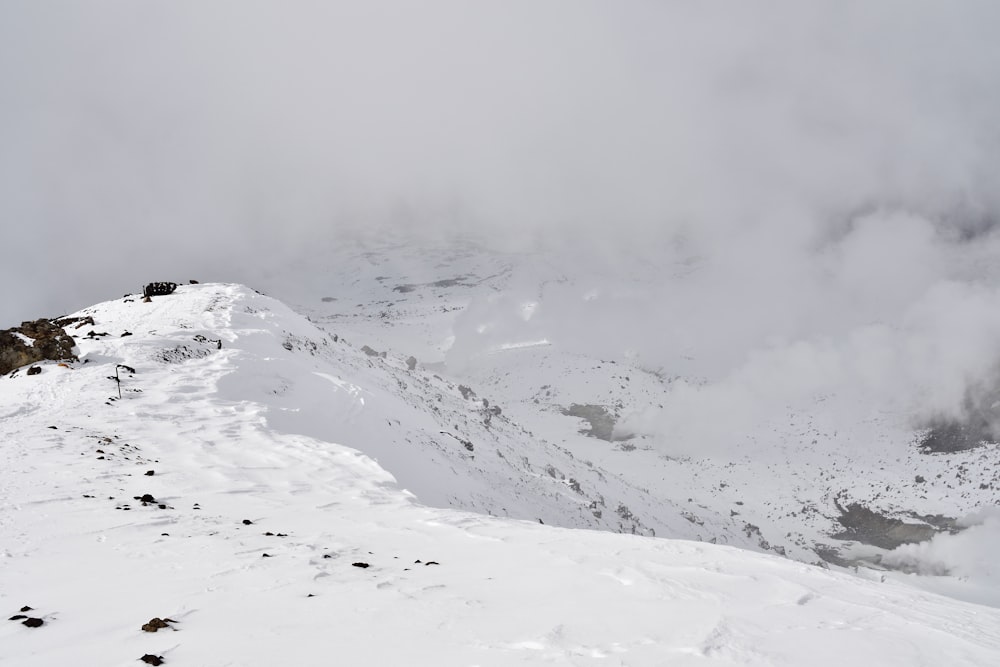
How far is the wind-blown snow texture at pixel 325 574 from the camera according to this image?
14.1 feet

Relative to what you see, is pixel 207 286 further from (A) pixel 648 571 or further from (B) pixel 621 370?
(B) pixel 621 370

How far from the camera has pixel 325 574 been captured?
630cm

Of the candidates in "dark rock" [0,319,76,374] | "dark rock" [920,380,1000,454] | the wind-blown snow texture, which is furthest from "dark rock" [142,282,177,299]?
"dark rock" [920,380,1000,454]

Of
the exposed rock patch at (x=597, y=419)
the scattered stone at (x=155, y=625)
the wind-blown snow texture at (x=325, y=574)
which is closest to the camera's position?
the wind-blown snow texture at (x=325, y=574)

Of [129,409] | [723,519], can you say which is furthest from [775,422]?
[129,409]

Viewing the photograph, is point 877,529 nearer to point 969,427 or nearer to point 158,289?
point 969,427

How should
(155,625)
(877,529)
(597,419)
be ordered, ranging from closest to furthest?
(155,625), (877,529), (597,419)

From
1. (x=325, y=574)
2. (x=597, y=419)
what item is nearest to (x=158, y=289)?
(x=325, y=574)

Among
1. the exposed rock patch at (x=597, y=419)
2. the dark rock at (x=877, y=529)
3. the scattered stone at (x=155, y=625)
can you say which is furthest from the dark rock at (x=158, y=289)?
the dark rock at (x=877, y=529)

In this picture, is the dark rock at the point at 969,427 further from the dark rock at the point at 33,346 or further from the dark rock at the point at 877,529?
the dark rock at the point at 33,346

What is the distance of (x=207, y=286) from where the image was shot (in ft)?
114

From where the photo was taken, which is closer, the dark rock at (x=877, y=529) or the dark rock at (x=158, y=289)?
the dark rock at (x=158, y=289)

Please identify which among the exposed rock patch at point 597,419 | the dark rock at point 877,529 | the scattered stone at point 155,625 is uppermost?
the scattered stone at point 155,625

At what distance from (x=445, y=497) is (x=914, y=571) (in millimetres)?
50641
